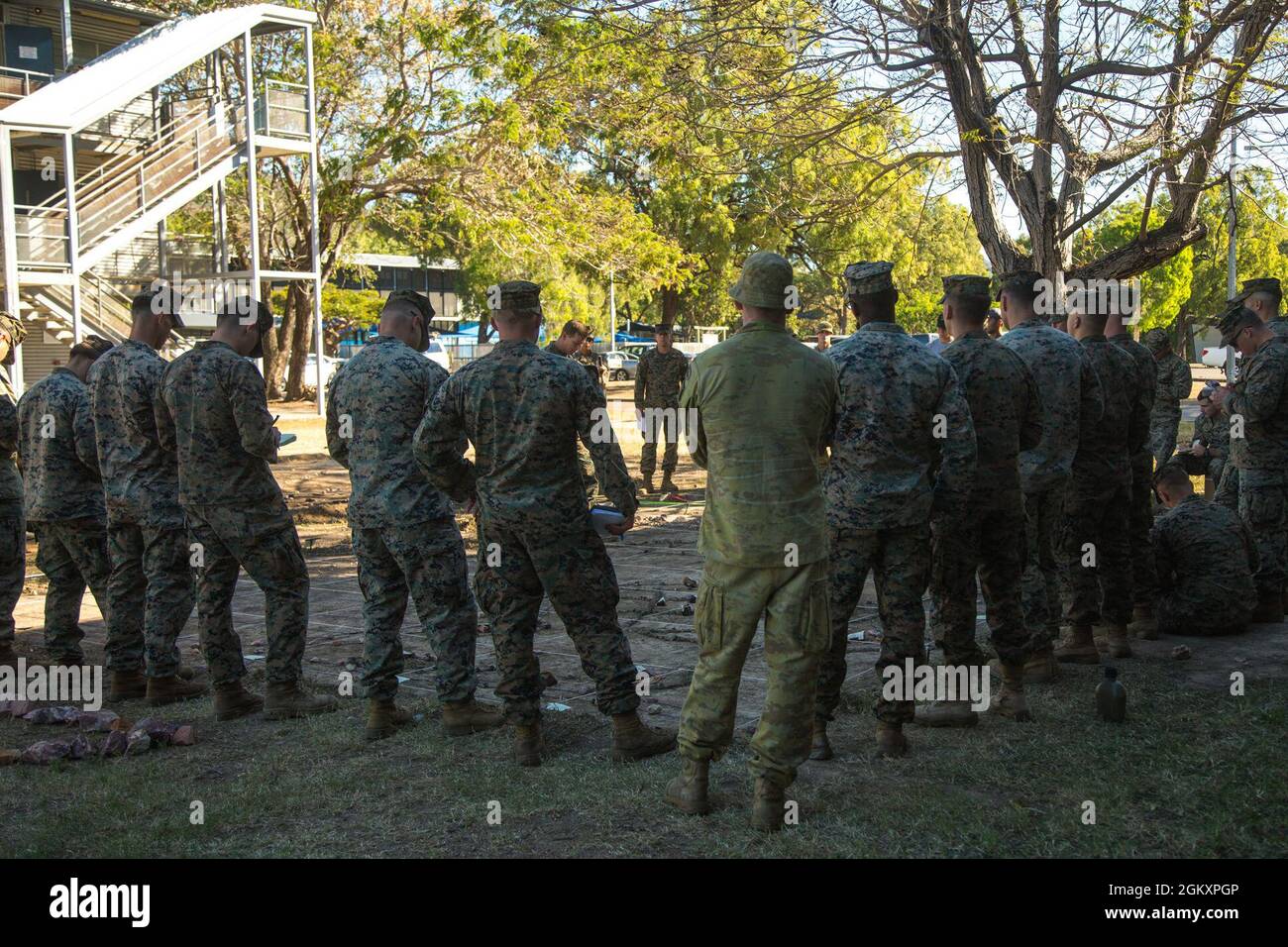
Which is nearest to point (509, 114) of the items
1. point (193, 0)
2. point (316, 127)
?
point (316, 127)

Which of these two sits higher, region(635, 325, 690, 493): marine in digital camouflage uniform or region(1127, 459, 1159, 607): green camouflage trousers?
region(635, 325, 690, 493): marine in digital camouflage uniform

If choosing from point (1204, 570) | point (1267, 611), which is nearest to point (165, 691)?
point (1204, 570)

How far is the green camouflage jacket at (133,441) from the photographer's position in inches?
255

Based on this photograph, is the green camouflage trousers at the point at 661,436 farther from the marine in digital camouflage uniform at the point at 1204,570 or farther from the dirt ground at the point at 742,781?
the dirt ground at the point at 742,781

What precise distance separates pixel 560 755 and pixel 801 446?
1990 mm

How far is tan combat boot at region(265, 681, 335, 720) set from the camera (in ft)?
20.4

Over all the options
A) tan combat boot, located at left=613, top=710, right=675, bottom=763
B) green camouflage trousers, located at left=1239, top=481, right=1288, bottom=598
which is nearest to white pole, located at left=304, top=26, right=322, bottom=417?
green camouflage trousers, located at left=1239, top=481, right=1288, bottom=598

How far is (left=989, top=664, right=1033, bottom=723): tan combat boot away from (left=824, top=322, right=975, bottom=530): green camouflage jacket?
3.74 feet

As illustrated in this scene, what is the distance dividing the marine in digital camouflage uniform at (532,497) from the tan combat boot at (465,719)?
56 centimetres

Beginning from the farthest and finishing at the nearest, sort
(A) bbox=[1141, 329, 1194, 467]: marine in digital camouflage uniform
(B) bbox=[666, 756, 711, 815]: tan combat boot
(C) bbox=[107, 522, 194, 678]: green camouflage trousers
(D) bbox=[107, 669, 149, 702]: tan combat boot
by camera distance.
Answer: (A) bbox=[1141, 329, 1194, 467]: marine in digital camouflage uniform < (D) bbox=[107, 669, 149, 702]: tan combat boot < (C) bbox=[107, 522, 194, 678]: green camouflage trousers < (B) bbox=[666, 756, 711, 815]: tan combat boot

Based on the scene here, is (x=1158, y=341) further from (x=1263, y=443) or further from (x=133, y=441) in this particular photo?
(x=133, y=441)

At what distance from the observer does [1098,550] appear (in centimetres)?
694

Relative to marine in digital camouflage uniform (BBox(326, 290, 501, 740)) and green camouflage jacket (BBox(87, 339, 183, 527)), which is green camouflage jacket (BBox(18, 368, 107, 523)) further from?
marine in digital camouflage uniform (BBox(326, 290, 501, 740))

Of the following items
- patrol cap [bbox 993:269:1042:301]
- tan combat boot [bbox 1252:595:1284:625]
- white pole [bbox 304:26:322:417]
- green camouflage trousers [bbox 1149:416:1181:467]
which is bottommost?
tan combat boot [bbox 1252:595:1284:625]
